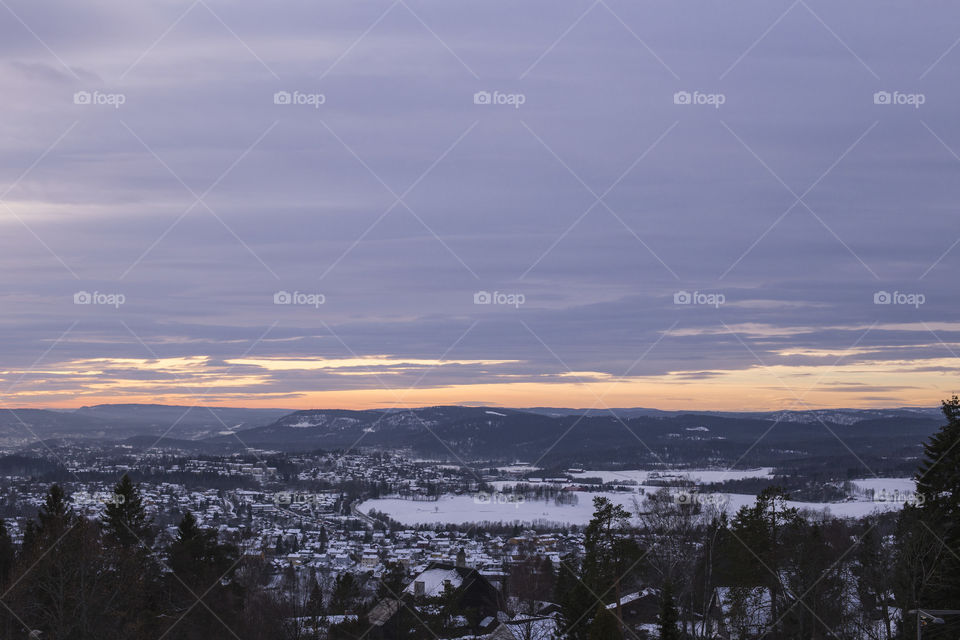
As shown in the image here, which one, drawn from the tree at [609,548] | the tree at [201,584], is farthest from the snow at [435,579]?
the tree at [609,548]

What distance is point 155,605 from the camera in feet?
109

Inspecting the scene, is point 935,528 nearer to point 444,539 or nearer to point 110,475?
point 444,539

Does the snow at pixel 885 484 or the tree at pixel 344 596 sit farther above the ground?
the snow at pixel 885 484

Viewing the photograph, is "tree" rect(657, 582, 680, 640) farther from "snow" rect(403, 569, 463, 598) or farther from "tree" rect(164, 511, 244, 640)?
"snow" rect(403, 569, 463, 598)

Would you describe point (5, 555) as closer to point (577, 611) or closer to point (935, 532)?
point (577, 611)

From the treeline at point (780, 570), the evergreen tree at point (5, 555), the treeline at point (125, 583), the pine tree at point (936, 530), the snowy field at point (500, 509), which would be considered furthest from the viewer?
the snowy field at point (500, 509)

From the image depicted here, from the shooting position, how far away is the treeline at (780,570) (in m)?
28.6

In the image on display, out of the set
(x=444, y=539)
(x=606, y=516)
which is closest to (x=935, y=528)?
(x=606, y=516)

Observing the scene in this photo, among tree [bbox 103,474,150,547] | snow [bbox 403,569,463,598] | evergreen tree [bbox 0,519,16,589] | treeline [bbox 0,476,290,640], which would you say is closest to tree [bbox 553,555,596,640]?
treeline [bbox 0,476,290,640]

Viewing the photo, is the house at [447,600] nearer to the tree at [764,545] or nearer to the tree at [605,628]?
the tree at [605,628]

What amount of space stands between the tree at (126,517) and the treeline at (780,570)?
1689 centimetres

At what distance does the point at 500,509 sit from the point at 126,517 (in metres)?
126

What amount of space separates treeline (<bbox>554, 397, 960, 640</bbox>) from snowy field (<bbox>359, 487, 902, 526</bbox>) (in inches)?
3335

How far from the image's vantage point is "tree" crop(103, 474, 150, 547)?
36.6 metres
